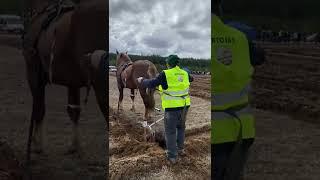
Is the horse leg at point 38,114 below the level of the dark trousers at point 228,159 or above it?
above

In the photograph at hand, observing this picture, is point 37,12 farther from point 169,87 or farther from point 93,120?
point 169,87

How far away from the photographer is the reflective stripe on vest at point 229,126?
382 cm

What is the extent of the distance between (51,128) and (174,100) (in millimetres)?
1262

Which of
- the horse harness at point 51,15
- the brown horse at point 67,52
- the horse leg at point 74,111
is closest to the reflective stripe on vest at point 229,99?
the brown horse at point 67,52

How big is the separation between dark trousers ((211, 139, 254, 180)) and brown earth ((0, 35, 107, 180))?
92cm

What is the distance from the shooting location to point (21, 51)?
4.61 m

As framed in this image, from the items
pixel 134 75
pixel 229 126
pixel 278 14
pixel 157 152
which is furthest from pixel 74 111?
pixel 278 14

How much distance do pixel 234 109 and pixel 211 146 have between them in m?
0.36

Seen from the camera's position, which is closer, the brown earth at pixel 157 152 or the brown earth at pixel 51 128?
the brown earth at pixel 157 152

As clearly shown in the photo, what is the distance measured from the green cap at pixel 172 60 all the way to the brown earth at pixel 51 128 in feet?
2.42

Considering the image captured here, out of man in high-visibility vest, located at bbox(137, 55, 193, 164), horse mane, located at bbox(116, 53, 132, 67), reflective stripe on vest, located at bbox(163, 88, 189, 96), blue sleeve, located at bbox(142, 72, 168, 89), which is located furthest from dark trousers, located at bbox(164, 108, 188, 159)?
horse mane, located at bbox(116, 53, 132, 67)

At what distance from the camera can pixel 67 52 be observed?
4.19m

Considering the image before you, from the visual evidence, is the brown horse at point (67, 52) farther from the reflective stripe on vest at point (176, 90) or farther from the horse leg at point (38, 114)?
the reflective stripe on vest at point (176, 90)

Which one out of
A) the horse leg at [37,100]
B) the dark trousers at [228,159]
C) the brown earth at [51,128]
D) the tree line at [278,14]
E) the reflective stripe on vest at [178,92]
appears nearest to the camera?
the dark trousers at [228,159]
